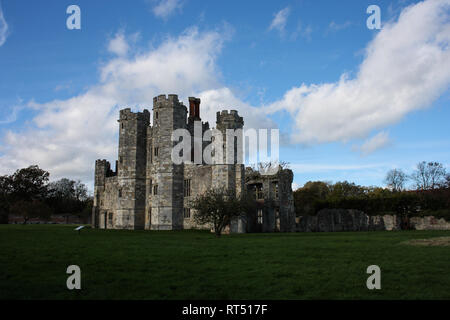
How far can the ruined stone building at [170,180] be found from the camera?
40000 millimetres

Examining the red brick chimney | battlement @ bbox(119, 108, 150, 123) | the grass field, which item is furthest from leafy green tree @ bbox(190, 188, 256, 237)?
the red brick chimney

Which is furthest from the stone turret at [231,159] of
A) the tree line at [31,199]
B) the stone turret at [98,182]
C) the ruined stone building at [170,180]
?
the tree line at [31,199]

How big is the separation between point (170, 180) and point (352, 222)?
908 inches

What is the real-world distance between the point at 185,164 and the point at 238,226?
8.67m

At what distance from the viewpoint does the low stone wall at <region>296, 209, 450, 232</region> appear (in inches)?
1852

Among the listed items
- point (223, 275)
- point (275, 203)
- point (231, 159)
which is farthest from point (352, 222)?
point (223, 275)

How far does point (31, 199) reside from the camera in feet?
254

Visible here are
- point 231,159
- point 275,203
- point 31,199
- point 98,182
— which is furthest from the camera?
point 31,199

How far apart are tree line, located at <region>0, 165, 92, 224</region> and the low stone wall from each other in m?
41.0

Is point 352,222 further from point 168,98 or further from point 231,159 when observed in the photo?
point 168,98

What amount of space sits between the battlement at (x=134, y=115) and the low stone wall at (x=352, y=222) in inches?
826

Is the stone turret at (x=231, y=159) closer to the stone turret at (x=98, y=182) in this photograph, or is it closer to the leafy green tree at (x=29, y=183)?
the stone turret at (x=98, y=182)

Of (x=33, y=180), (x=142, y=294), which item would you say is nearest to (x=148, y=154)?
(x=142, y=294)
